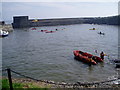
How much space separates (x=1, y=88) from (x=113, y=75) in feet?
37.7

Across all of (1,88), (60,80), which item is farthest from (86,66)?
(1,88)

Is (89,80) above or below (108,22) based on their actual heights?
below

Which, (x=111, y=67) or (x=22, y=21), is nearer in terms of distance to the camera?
(x=111, y=67)

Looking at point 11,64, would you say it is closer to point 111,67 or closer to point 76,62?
point 76,62

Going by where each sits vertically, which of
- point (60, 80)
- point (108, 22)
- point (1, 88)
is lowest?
point (60, 80)

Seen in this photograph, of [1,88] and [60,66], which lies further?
[60,66]

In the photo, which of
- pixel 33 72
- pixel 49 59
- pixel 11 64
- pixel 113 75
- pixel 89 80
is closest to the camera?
pixel 89 80

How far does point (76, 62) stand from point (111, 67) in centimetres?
454

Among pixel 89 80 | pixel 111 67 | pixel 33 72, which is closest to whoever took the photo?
pixel 89 80

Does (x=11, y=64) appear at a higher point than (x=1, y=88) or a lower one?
lower

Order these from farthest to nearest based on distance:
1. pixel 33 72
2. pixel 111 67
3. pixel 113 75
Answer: pixel 111 67
pixel 33 72
pixel 113 75

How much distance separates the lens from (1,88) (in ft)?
27.9

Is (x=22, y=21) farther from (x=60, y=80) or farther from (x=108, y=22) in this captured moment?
(x=60, y=80)

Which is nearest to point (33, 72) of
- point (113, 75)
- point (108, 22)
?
point (113, 75)
